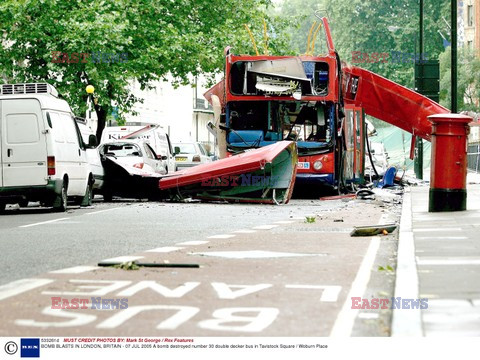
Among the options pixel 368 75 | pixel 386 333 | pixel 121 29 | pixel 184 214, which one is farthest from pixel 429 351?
pixel 121 29

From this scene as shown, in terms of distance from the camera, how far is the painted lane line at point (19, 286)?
24.9ft

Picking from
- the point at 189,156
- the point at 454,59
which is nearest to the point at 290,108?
the point at 454,59

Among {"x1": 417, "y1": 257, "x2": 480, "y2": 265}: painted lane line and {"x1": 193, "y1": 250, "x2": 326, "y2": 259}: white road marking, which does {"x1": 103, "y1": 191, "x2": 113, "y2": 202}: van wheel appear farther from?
{"x1": 417, "y1": 257, "x2": 480, "y2": 265}: painted lane line

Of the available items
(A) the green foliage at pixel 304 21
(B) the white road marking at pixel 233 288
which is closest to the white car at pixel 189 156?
(B) the white road marking at pixel 233 288

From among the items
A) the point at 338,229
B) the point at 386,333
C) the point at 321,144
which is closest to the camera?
the point at 386,333

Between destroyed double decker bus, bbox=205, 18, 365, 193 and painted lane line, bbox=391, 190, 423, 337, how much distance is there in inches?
519

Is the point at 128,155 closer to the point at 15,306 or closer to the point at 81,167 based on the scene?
the point at 81,167

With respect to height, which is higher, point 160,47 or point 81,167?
point 160,47

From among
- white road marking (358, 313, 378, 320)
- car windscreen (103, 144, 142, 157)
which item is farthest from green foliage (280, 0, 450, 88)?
white road marking (358, 313, 378, 320)

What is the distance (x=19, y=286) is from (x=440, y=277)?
315 cm

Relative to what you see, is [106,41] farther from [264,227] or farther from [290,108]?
[264,227]

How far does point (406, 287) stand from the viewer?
25.3 feet

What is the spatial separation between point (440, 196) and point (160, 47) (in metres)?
18.5

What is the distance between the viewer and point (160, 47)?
114 ft
